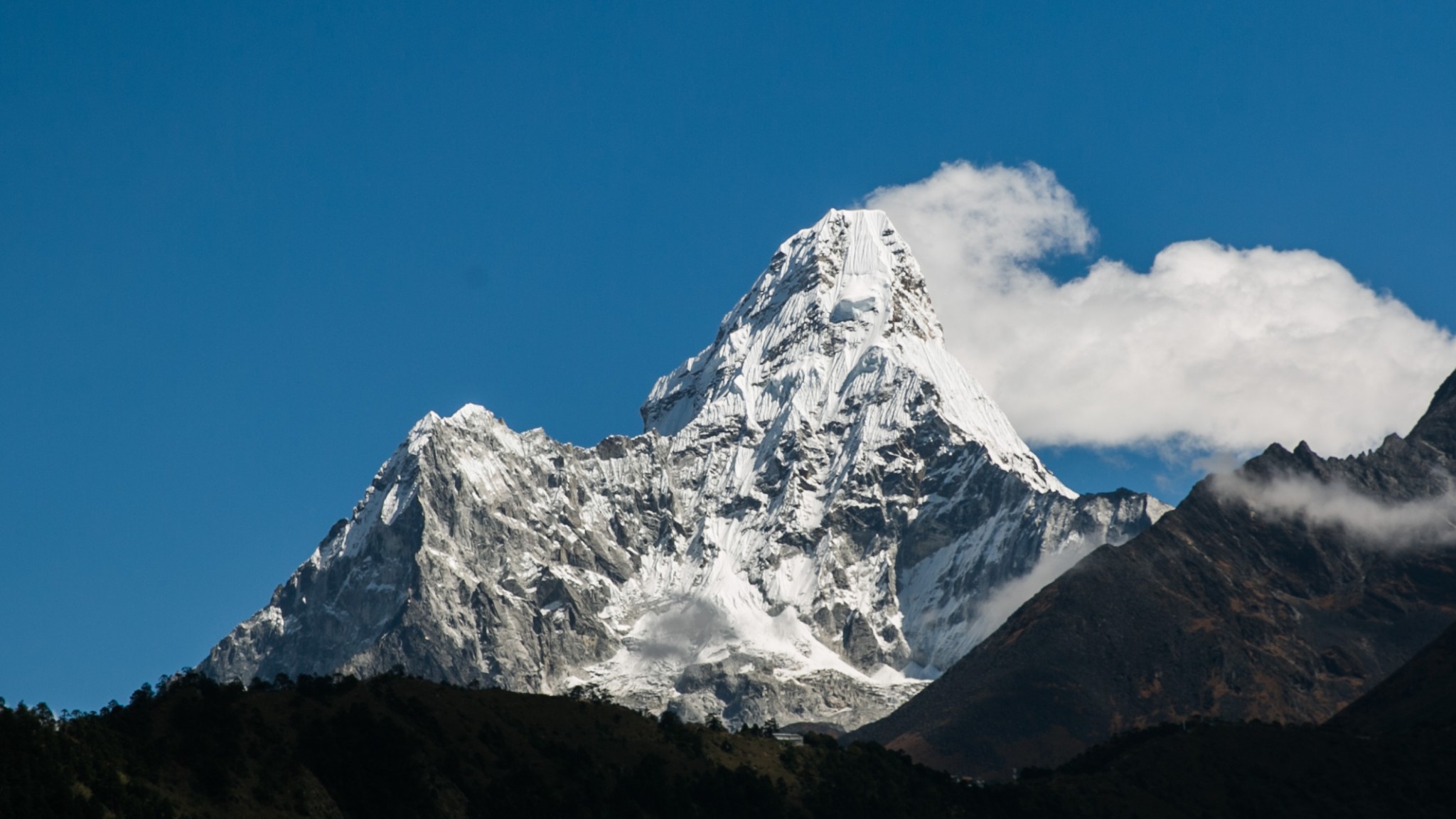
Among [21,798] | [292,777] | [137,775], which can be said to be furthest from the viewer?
[292,777]

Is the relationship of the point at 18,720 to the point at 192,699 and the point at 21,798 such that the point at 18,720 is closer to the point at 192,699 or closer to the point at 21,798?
the point at 21,798

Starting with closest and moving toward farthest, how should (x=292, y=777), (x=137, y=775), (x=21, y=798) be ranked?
(x=21, y=798), (x=137, y=775), (x=292, y=777)

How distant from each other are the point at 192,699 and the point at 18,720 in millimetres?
35068

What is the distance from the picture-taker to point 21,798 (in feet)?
509

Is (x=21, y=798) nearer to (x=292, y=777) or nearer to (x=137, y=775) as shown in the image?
(x=137, y=775)

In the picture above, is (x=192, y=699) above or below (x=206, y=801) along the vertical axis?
above

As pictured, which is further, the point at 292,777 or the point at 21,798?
the point at 292,777

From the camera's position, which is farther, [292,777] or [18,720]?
[292,777]

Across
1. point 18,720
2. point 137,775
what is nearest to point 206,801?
point 137,775

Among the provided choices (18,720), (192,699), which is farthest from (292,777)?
(18,720)

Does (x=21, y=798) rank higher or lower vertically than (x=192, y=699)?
lower

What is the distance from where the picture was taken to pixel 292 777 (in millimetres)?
199250

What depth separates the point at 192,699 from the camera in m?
200

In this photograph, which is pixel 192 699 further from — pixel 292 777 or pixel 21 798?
pixel 21 798
